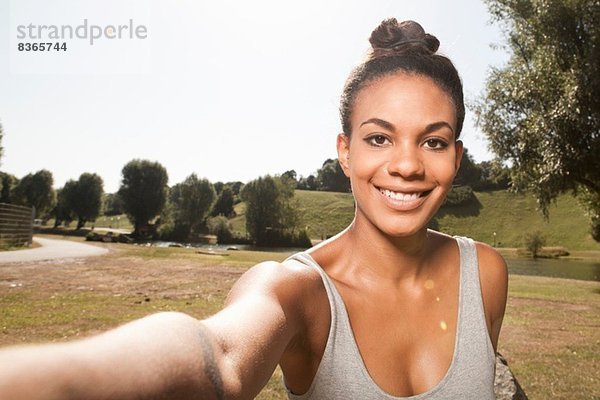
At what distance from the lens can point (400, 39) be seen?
8.75 ft

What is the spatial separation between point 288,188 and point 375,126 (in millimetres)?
98481

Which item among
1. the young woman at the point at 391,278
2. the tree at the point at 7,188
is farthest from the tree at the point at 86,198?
the young woman at the point at 391,278

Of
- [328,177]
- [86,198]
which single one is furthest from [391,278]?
[328,177]

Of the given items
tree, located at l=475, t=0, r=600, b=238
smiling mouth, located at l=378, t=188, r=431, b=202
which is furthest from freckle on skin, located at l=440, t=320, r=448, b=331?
tree, located at l=475, t=0, r=600, b=238

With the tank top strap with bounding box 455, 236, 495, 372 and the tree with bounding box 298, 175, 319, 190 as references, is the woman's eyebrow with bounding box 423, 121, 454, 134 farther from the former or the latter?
the tree with bounding box 298, 175, 319, 190

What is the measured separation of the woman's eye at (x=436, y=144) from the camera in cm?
249

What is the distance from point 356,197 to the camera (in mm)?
2635

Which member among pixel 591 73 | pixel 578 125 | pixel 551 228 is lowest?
pixel 551 228

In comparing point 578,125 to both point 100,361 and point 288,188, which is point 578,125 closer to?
point 100,361

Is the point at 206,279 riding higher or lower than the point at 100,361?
lower

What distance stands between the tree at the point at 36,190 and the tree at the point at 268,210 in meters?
54.4

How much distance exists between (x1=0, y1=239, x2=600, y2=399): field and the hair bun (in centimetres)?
557

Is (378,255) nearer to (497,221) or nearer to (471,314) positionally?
(471,314)

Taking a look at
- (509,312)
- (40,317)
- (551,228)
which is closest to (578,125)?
(509,312)
